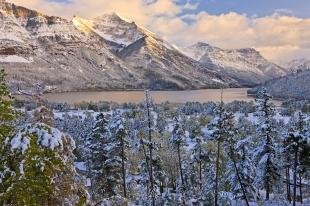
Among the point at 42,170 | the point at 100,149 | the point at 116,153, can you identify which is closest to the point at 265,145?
the point at 116,153

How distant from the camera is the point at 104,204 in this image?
11188mm

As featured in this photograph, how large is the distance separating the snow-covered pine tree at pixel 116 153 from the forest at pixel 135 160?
4.1 inches

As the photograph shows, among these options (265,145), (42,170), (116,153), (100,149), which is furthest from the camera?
(265,145)

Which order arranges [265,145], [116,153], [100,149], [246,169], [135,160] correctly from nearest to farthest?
1. [116,153]
2. [100,149]
3. [265,145]
4. [246,169]
5. [135,160]

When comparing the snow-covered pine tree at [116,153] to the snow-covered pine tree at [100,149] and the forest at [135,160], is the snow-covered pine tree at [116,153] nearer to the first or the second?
the forest at [135,160]

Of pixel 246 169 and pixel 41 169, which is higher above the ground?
pixel 41 169

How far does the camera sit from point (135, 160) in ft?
370

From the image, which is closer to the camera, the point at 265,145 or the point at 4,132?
the point at 4,132

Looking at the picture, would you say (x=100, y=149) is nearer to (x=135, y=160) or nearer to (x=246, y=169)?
(x=246, y=169)

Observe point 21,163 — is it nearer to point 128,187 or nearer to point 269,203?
point 269,203

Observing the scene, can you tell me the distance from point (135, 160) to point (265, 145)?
200 feet

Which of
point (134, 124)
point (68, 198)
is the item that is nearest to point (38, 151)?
point (68, 198)

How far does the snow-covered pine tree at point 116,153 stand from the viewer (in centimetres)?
4916

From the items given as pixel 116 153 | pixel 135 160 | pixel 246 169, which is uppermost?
pixel 116 153
